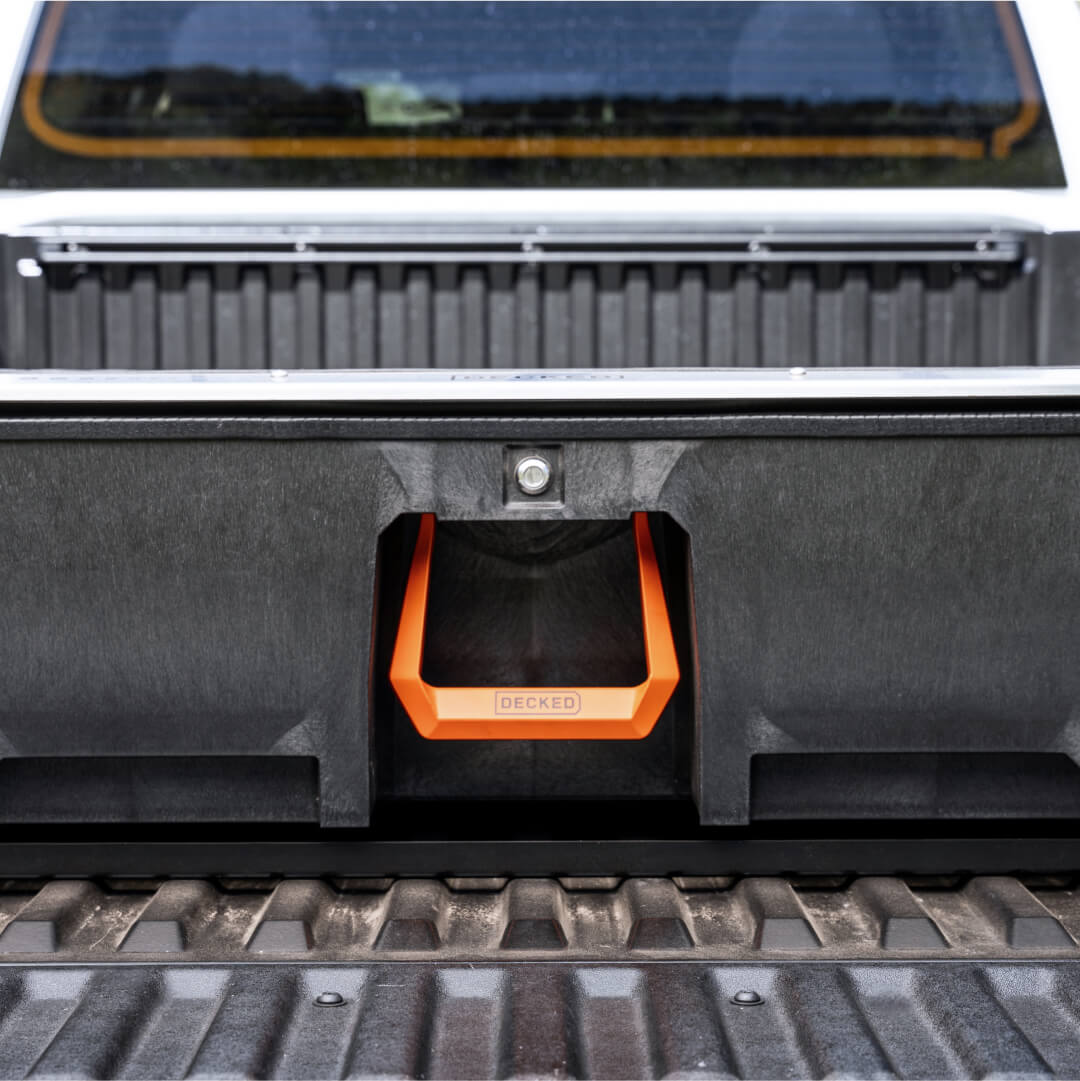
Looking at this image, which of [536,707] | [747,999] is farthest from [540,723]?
[747,999]

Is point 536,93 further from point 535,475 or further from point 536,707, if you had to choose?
point 536,707

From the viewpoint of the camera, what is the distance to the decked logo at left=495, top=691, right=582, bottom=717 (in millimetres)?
1294

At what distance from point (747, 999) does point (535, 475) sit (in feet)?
2.02

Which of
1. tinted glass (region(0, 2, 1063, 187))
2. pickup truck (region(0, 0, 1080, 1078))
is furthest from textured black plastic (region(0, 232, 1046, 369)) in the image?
pickup truck (region(0, 0, 1080, 1078))

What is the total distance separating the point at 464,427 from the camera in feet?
4.03

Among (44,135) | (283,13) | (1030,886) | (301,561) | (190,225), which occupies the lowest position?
(1030,886)

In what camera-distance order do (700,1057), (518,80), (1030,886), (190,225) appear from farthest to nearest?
(518,80)
(190,225)
(1030,886)
(700,1057)

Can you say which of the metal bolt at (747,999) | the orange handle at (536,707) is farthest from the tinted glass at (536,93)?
the metal bolt at (747,999)

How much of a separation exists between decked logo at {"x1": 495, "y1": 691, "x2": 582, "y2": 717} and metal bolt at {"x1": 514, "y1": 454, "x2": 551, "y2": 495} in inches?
9.6

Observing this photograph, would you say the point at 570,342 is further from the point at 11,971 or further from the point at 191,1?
the point at 11,971

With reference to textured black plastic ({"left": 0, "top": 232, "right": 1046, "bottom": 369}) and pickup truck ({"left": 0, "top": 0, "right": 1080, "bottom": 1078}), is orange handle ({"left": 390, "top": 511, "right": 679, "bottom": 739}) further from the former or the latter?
textured black plastic ({"left": 0, "top": 232, "right": 1046, "bottom": 369})

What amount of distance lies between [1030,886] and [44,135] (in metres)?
2.43

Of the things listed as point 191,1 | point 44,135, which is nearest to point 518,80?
point 191,1

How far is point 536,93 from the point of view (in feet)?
8.54
